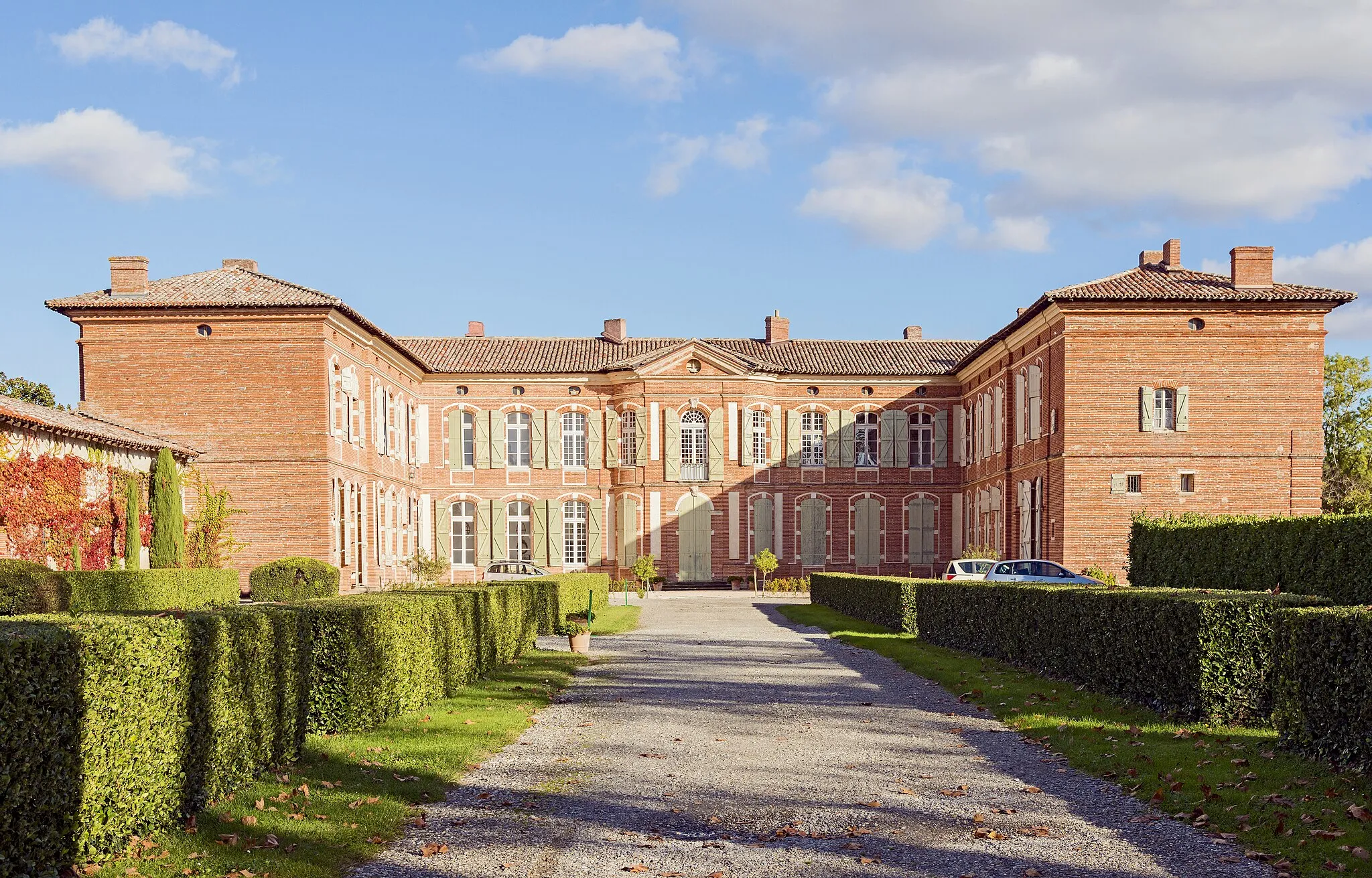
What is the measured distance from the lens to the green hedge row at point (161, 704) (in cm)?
538

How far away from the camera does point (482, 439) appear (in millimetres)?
44281

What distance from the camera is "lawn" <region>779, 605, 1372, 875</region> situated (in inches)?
246

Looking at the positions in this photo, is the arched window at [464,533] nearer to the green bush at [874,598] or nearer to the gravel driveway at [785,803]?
the green bush at [874,598]

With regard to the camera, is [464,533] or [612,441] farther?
[464,533]

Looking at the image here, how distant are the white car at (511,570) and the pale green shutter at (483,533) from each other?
5.08 m

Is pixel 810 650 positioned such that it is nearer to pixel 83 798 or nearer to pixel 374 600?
pixel 374 600

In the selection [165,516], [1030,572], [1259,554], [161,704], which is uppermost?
[165,516]

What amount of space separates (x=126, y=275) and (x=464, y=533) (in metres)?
17.1

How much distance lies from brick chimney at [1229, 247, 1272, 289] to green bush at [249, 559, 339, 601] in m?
23.0

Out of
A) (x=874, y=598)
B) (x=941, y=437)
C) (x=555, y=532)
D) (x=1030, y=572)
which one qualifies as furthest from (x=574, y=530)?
(x=1030, y=572)

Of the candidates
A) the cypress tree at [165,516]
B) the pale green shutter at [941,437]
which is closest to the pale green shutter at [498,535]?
the pale green shutter at [941,437]

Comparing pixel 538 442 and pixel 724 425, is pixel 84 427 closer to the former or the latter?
pixel 538 442

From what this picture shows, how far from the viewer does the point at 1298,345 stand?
29.8 m

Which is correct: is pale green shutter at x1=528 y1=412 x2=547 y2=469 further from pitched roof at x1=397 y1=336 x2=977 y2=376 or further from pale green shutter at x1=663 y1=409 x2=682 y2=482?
pale green shutter at x1=663 y1=409 x2=682 y2=482
